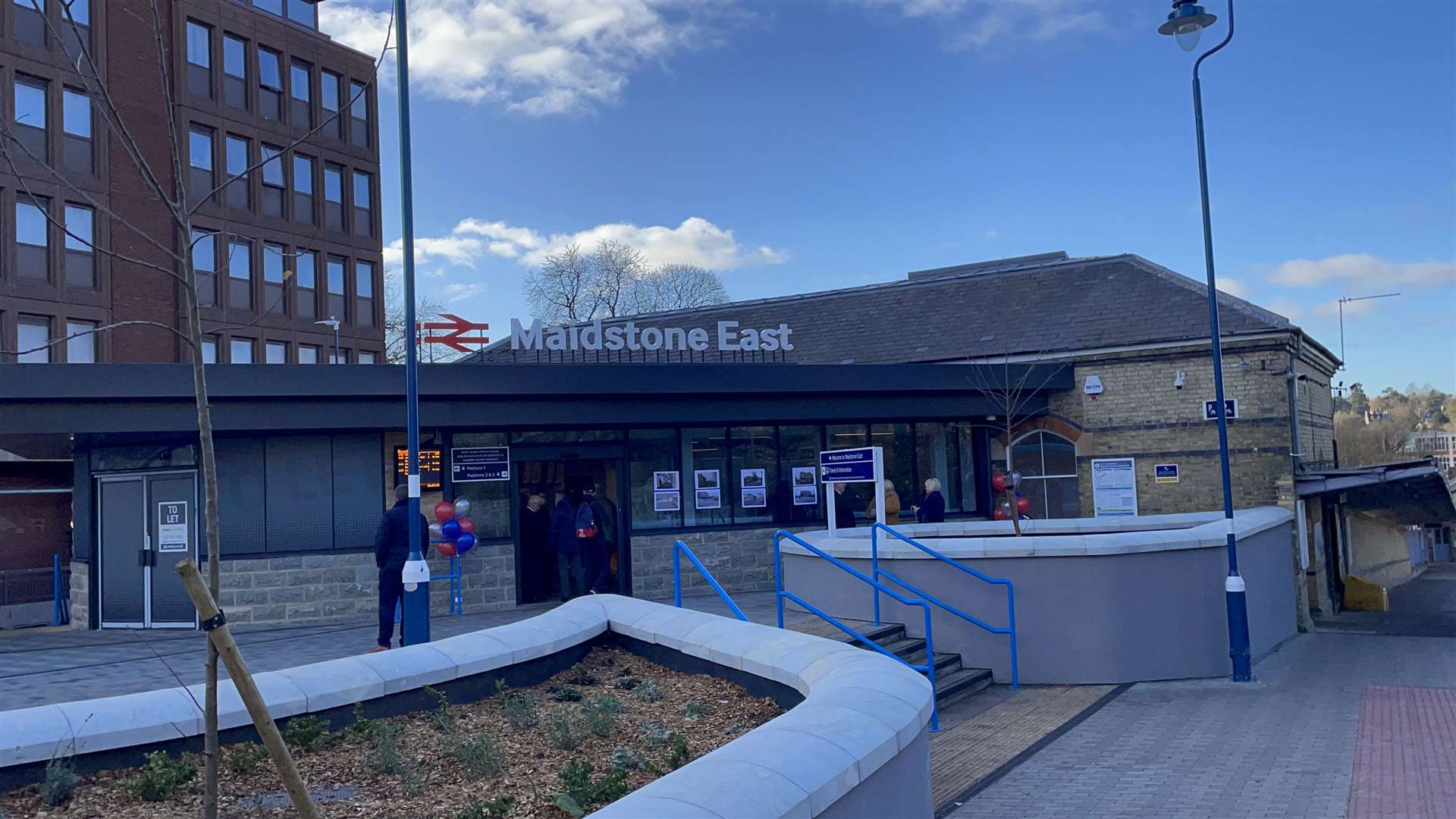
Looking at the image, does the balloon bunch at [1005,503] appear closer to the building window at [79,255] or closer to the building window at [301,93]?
the building window at [79,255]

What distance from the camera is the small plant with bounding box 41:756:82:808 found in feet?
16.0

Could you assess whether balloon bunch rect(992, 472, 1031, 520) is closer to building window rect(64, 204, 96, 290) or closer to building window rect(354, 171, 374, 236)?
building window rect(64, 204, 96, 290)

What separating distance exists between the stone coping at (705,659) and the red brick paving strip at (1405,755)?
11.4ft

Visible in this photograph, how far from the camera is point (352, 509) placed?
14.9m

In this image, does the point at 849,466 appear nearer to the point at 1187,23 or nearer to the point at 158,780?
the point at 1187,23

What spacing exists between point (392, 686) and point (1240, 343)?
1475cm

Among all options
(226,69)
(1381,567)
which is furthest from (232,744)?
(1381,567)

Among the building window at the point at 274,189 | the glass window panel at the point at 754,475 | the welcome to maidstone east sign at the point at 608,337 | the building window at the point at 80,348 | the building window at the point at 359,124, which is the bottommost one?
the glass window panel at the point at 754,475

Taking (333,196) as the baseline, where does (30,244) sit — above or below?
below

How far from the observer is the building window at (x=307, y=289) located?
3422 cm

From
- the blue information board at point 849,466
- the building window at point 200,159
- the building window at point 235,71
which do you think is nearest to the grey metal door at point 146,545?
the blue information board at point 849,466

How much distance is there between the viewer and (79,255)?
91.9ft

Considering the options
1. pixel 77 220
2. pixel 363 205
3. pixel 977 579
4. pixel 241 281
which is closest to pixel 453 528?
pixel 977 579

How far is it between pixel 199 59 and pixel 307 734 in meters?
31.2
